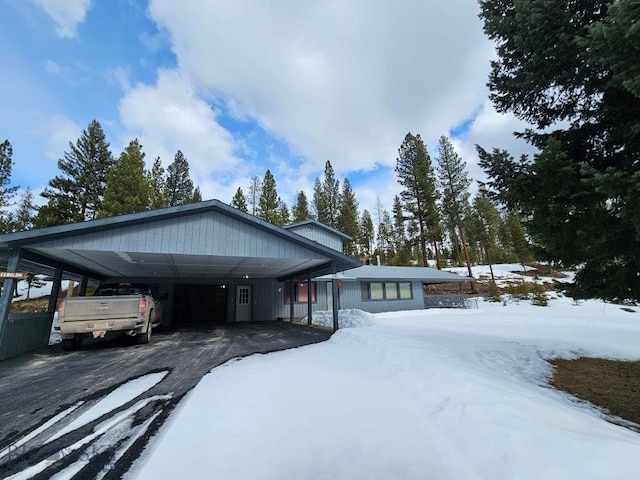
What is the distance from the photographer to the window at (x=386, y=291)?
2156 cm

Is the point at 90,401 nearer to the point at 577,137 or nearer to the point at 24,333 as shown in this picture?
the point at 24,333

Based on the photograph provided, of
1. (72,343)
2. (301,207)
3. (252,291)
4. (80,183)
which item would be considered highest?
(301,207)

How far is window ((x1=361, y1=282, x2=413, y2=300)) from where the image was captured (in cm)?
2156

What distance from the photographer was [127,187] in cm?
2017

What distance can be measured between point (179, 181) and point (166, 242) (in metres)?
30.3

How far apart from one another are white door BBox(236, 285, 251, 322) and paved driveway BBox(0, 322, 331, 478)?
367 inches

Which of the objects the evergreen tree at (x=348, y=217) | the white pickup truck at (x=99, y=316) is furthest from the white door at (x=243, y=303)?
the evergreen tree at (x=348, y=217)

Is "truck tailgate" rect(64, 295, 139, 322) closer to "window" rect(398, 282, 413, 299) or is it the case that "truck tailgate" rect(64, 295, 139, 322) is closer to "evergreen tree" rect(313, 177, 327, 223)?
"window" rect(398, 282, 413, 299)

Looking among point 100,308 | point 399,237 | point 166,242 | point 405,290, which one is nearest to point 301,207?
point 405,290

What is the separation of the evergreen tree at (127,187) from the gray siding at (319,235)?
1118cm

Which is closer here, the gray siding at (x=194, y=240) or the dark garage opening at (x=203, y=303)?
the gray siding at (x=194, y=240)

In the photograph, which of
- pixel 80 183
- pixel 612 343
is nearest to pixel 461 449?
pixel 612 343

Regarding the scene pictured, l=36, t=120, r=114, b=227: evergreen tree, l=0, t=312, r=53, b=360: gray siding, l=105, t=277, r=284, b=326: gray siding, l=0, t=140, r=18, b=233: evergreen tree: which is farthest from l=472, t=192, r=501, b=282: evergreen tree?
l=0, t=140, r=18, b=233: evergreen tree

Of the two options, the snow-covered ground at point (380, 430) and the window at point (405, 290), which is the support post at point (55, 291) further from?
the window at point (405, 290)
